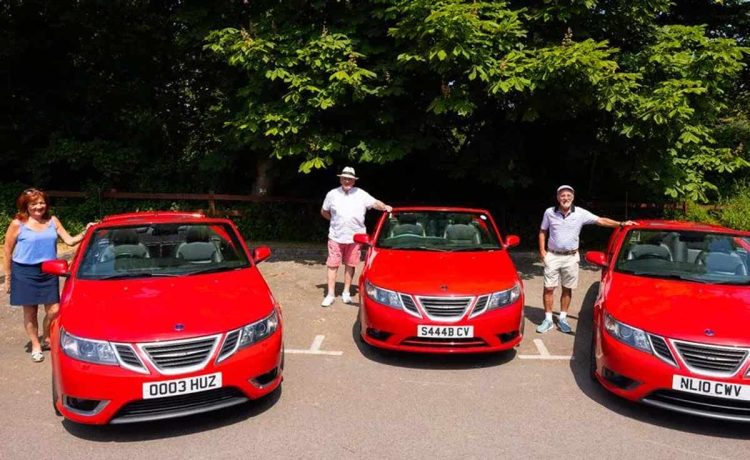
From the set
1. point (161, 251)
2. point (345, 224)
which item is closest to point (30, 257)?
point (161, 251)

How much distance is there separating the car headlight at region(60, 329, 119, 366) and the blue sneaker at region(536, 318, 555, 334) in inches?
180

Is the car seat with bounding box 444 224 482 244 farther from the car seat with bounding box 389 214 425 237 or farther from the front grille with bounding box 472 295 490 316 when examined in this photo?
the front grille with bounding box 472 295 490 316

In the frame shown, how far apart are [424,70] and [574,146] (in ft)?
12.9

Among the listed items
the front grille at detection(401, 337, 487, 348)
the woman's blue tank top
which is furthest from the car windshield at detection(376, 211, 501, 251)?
the woman's blue tank top

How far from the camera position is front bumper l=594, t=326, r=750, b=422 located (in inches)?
147

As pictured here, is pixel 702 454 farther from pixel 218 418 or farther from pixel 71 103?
pixel 71 103

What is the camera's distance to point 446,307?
491 centimetres

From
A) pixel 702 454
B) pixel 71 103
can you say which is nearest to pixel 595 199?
pixel 702 454

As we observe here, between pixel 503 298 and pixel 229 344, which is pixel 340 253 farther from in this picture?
pixel 229 344

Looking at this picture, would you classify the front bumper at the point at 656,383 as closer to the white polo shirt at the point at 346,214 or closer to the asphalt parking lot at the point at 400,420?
the asphalt parking lot at the point at 400,420

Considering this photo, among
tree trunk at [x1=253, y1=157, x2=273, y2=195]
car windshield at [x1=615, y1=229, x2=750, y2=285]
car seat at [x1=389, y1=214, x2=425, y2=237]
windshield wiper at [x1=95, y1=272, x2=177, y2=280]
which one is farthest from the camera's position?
tree trunk at [x1=253, y1=157, x2=273, y2=195]

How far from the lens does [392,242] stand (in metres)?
6.40

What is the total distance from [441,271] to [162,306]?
2.66 meters

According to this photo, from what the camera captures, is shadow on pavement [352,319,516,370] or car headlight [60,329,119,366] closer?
car headlight [60,329,119,366]
